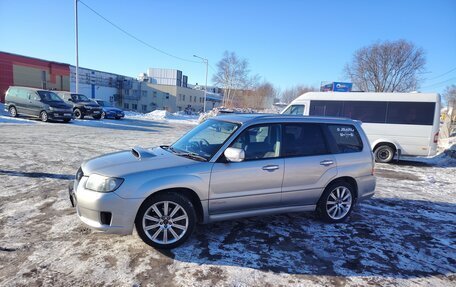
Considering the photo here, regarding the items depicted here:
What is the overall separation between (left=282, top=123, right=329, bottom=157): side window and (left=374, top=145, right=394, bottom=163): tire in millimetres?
8110

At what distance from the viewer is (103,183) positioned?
11.6ft

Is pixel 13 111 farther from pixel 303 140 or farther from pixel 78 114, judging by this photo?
pixel 303 140

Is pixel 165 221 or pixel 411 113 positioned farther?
pixel 411 113

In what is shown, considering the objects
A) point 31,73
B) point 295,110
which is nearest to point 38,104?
point 295,110

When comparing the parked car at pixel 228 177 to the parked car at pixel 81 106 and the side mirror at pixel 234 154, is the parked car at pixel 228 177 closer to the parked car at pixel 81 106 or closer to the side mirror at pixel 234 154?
the side mirror at pixel 234 154

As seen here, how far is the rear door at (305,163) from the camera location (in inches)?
174

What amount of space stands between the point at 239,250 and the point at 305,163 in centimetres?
162

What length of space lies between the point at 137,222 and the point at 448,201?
267 inches

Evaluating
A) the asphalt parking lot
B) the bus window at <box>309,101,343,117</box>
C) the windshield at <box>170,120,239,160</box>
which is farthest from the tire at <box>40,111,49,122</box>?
the windshield at <box>170,120,239,160</box>

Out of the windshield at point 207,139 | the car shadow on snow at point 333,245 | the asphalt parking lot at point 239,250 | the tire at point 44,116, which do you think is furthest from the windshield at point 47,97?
the car shadow on snow at point 333,245

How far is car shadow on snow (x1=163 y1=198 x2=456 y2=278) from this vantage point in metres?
3.57

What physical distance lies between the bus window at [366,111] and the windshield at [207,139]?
877cm

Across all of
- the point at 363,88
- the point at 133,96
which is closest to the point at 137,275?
the point at 363,88

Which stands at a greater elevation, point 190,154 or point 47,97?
point 47,97
